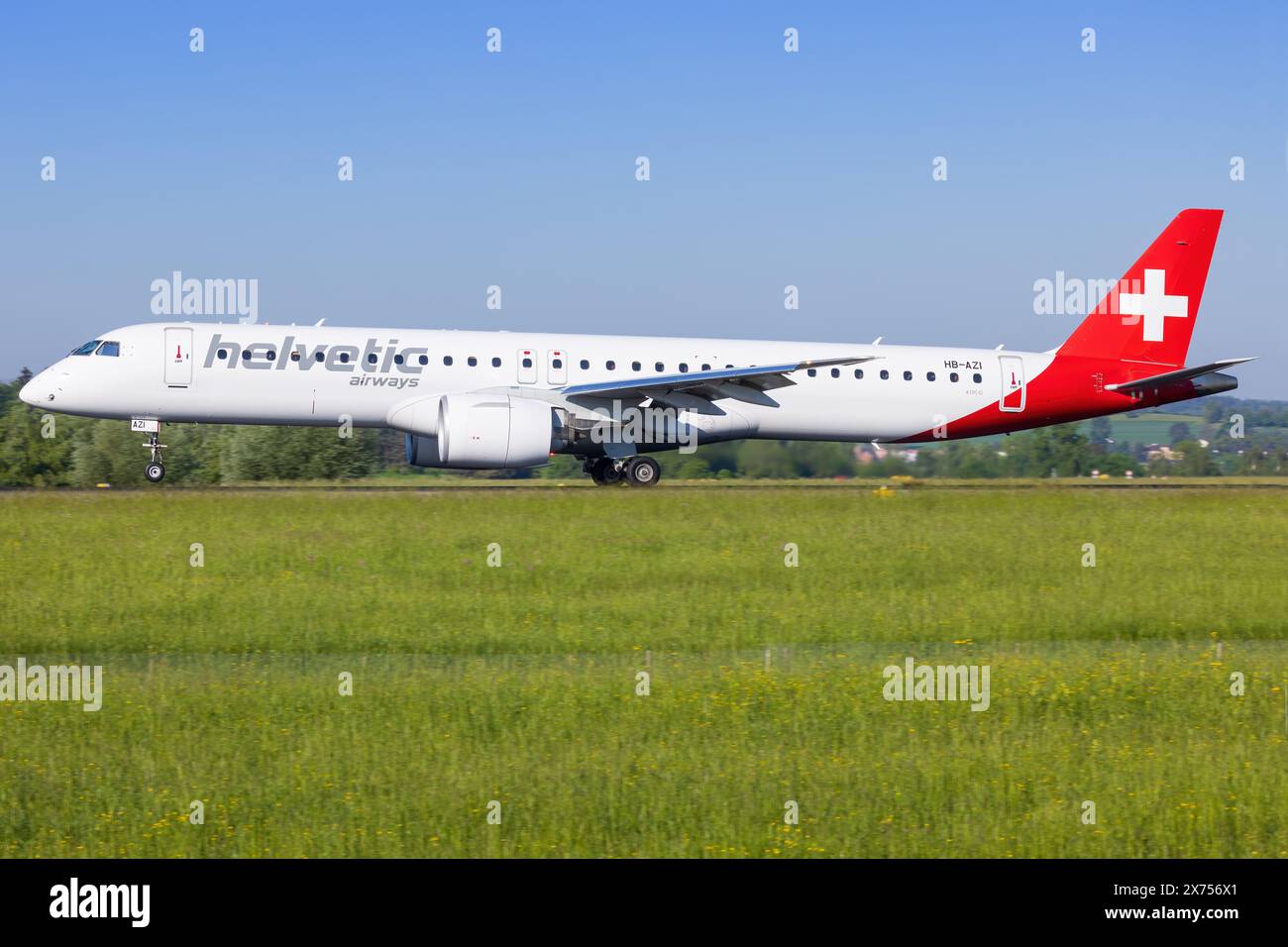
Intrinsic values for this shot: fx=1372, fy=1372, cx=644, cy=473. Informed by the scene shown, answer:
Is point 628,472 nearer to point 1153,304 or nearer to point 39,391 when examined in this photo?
point 39,391

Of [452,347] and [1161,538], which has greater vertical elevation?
[452,347]

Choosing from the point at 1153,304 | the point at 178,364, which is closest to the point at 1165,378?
the point at 1153,304

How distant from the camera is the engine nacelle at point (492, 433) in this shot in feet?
96.5

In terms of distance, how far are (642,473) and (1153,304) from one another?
14.7 m

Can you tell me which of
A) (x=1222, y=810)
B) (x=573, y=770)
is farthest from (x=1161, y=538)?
(x=573, y=770)

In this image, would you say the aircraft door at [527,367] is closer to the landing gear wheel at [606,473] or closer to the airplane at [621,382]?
the airplane at [621,382]

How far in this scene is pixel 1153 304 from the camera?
3628cm

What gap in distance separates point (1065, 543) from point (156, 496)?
16.7 m

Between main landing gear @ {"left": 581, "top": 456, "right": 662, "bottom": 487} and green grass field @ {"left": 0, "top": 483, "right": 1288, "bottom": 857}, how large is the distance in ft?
18.8

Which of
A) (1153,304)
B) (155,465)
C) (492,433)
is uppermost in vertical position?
(1153,304)

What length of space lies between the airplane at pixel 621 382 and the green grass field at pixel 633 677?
3970mm

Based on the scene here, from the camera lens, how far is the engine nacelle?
29422 millimetres

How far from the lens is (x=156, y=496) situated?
1030 inches
